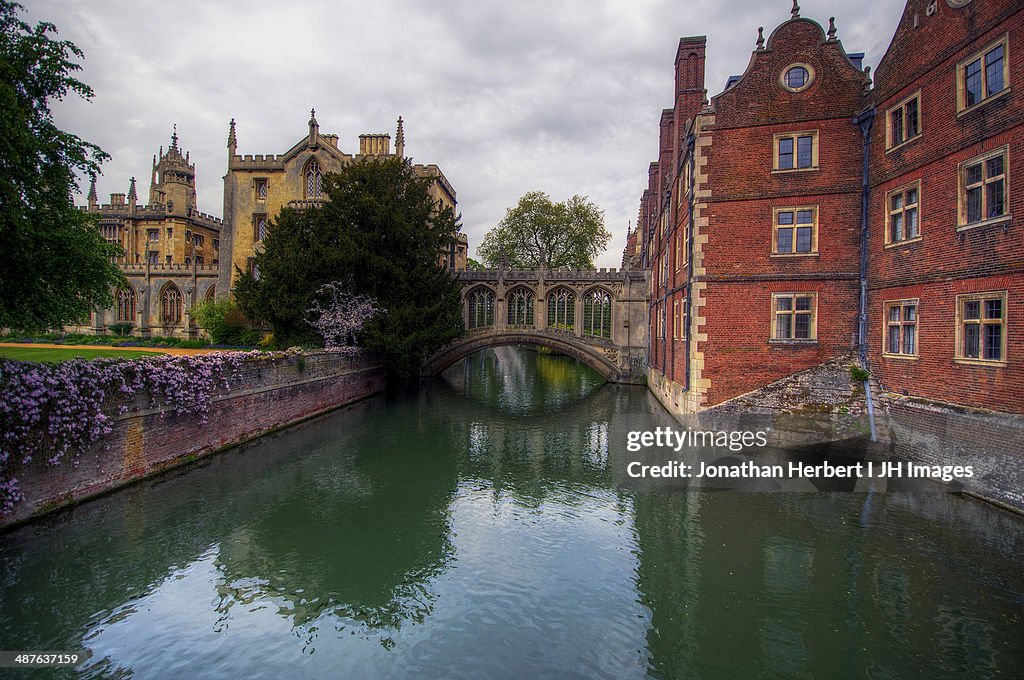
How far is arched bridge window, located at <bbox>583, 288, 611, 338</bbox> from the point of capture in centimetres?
3878

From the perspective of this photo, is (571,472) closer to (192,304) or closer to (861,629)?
(861,629)

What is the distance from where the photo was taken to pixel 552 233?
2238 inches

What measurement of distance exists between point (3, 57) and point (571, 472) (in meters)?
15.2

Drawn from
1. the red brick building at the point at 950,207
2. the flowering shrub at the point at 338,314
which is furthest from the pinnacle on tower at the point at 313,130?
the red brick building at the point at 950,207

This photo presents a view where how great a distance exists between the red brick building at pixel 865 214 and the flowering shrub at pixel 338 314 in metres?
15.9

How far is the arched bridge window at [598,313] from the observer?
38781 millimetres

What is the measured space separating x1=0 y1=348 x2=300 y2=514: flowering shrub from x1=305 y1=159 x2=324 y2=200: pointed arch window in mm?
28317

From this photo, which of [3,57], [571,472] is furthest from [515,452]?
[3,57]

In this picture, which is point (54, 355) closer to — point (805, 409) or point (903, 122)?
point (805, 409)

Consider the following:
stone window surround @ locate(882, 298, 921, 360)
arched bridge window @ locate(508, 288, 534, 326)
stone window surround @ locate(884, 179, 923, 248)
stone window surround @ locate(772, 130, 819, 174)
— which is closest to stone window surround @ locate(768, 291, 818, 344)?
stone window surround @ locate(882, 298, 921, 360)

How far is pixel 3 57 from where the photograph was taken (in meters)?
9.48

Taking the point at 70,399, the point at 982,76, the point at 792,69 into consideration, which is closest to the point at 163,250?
the point at 70,399

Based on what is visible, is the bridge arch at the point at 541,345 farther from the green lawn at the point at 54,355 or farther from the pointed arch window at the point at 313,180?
the green lawn at the point at 54,355

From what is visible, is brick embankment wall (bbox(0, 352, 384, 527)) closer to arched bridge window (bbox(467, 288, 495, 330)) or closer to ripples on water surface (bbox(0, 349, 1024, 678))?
ripples on water surface (bbox(0, 349, 1024, 678))
